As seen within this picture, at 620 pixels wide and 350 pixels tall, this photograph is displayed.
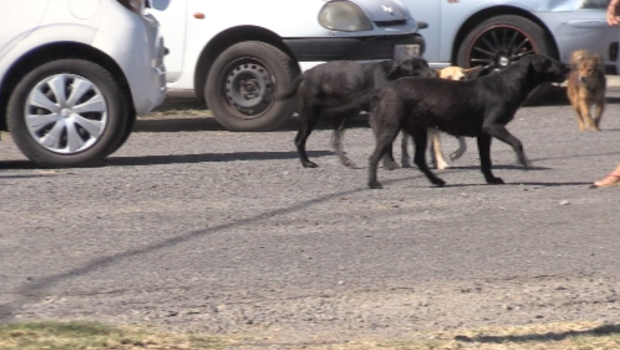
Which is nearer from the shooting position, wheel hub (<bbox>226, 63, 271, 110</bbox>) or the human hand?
the human hand

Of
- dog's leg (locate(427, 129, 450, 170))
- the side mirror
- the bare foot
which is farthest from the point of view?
the side mirror

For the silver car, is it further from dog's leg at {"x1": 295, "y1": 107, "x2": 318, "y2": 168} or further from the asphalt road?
dog's leg at {"x1": 295, "y1": 107, "x2": 318, "y2": 168}

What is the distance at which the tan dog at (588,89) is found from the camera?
12883mm

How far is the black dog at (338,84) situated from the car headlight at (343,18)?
6.77ft

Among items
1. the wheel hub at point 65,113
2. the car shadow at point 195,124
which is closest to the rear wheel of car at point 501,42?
the car shadow at point 195,124

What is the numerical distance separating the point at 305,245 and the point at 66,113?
3302mm

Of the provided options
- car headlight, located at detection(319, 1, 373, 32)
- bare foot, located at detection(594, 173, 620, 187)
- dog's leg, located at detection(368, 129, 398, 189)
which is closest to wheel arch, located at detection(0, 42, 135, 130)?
dog's leg, located at detection(368, 129, 398, 189)

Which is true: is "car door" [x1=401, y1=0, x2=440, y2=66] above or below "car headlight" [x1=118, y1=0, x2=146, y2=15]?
below

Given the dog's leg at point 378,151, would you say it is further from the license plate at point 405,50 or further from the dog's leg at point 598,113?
the dog's leg at point 598,113

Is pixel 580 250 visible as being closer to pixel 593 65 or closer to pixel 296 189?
pixel 296 189

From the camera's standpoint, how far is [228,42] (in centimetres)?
1274

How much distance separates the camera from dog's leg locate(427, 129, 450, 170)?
10352 millimetres

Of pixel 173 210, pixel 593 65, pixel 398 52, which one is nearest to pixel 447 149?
pixel 398 52

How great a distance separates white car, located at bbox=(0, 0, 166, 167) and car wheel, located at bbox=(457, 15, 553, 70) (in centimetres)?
520
